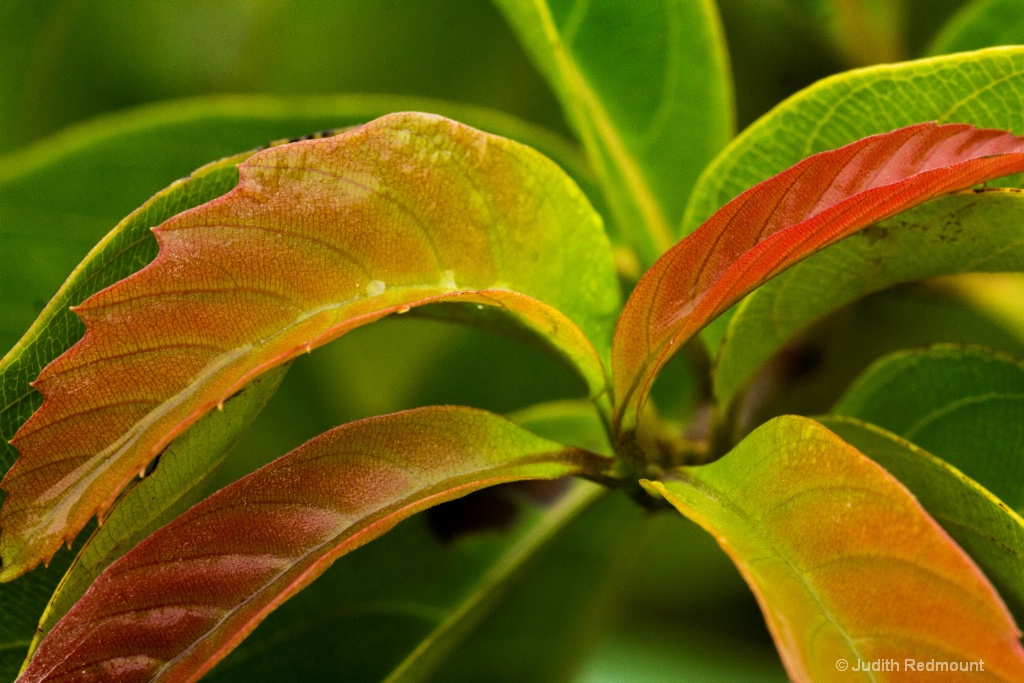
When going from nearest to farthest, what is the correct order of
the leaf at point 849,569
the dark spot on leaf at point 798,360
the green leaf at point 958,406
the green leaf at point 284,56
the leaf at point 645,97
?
the leaf at point 849,569 → the green leaf at point 958,406 → the leaf at point 645,97 → the dark spot on leaf at point 798,360 → the green leaf at point 284,56

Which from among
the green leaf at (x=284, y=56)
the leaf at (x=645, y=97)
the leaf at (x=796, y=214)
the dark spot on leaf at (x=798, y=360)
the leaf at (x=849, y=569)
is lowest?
the leaf at (x=849, y=569)

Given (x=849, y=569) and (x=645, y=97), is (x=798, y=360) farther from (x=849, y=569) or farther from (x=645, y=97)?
(x=849, y=569)

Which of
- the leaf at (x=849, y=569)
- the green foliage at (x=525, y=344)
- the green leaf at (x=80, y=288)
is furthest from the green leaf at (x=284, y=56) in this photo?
the leaf at (x=849, y=569)

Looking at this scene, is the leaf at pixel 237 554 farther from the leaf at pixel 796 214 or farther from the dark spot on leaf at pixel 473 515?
the dark spot on leaf at pixel 473 515

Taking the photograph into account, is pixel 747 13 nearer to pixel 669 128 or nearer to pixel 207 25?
pixel 669 128

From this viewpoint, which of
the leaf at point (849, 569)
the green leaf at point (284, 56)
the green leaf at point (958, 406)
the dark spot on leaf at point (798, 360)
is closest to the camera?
the leaf at point (849, 569)

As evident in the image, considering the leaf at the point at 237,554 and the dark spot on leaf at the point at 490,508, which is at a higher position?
the dark spot on leaf at the point at 490,508

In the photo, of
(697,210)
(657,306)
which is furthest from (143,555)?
(697,210)
